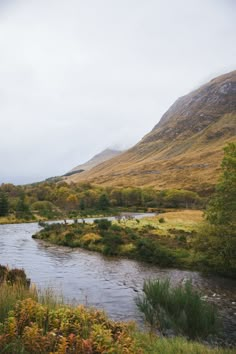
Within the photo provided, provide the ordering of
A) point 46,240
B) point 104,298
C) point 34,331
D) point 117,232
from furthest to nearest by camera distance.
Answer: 1. point 46,240
2. point 117,232
3. point 104,298
4. point 34,331

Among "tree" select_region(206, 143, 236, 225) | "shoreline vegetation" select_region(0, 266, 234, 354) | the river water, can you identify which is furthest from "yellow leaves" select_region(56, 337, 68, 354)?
"tree" select_region(206, 143, 236, 225)

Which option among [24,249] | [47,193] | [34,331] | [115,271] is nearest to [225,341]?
[34,331]

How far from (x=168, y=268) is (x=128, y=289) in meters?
8.56

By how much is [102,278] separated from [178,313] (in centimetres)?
1475

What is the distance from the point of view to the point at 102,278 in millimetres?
28141

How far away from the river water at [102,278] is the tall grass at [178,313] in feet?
7.64

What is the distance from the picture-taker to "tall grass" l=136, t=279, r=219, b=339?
45.0 ft

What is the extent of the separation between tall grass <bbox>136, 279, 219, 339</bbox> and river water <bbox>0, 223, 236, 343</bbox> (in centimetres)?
233

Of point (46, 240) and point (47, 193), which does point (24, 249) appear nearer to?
point (46, 240)

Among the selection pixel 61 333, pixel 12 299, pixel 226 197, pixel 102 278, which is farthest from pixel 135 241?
pixel 61 333

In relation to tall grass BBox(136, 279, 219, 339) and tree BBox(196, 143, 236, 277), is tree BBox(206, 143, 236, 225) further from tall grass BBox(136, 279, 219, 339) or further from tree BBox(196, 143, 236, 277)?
tall grass BBox(136, 279, 219, 339)

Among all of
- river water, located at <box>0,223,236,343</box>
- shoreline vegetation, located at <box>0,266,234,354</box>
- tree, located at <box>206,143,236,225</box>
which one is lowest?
river water, located at <box>0,223,236,343</box>

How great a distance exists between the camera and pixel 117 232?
149 ft

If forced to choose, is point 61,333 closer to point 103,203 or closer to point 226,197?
point 226,197
